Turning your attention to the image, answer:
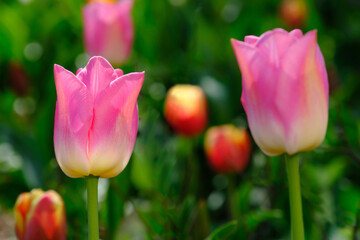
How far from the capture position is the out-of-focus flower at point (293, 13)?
178cm

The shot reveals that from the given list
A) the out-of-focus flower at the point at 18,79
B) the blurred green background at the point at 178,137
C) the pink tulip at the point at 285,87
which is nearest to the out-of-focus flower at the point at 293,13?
the blurred green background at the point at 178,137

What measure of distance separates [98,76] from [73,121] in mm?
53

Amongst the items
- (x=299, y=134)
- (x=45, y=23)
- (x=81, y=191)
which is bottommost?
(x=81, y=191)

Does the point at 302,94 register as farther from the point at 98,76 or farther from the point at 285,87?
the point at 98,76

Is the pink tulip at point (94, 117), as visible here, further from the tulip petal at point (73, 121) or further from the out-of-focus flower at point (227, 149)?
the out-of-focus flower at point (227, 149)

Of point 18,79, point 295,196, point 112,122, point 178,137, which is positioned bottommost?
point 178,137

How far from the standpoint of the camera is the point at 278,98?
665 millimetres

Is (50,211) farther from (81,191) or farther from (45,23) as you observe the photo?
(45,23)

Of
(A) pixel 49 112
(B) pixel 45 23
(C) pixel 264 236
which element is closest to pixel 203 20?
(B) pixel 45 23

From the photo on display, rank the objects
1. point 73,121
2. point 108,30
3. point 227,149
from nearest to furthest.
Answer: point 73,121 → point 227,149 → point 108,30

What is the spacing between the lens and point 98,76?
0.66 m

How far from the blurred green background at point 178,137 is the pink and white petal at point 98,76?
23 cm

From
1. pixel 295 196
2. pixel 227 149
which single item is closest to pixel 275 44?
pixel 295 196

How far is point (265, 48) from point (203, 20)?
46.2 inches
